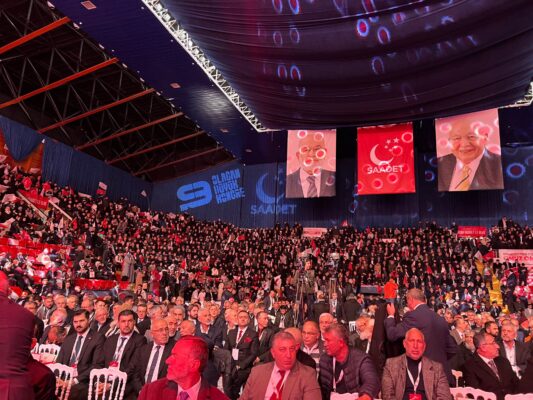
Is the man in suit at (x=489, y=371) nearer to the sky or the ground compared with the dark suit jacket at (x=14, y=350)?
nearer to the ground

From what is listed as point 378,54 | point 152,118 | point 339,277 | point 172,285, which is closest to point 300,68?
point 378,54

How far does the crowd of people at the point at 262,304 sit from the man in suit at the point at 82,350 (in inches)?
0.6

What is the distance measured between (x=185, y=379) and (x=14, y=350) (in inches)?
44.1

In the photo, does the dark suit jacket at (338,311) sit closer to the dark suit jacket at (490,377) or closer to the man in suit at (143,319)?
the man in suit at (143,319)

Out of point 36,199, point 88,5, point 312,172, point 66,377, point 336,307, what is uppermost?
point 88,5

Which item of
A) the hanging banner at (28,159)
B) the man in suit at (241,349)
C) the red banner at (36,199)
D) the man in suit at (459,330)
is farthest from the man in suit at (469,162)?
the hanging banner at (28,159)

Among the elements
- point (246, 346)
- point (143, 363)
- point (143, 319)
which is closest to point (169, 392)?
point (143, 363)

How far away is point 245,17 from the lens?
45.1ft

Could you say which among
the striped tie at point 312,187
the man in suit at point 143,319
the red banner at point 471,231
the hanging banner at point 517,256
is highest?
the striped tie at point 312,187

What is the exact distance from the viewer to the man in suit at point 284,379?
3.21 m

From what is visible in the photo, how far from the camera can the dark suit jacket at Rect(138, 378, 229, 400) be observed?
233cm

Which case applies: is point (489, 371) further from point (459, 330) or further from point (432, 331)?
point (459, 330)

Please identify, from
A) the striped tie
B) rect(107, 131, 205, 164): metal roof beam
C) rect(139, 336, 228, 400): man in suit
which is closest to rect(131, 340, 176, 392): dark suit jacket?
rect(139, 336, 228, 400): man in suit

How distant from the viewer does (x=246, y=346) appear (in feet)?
22.7
